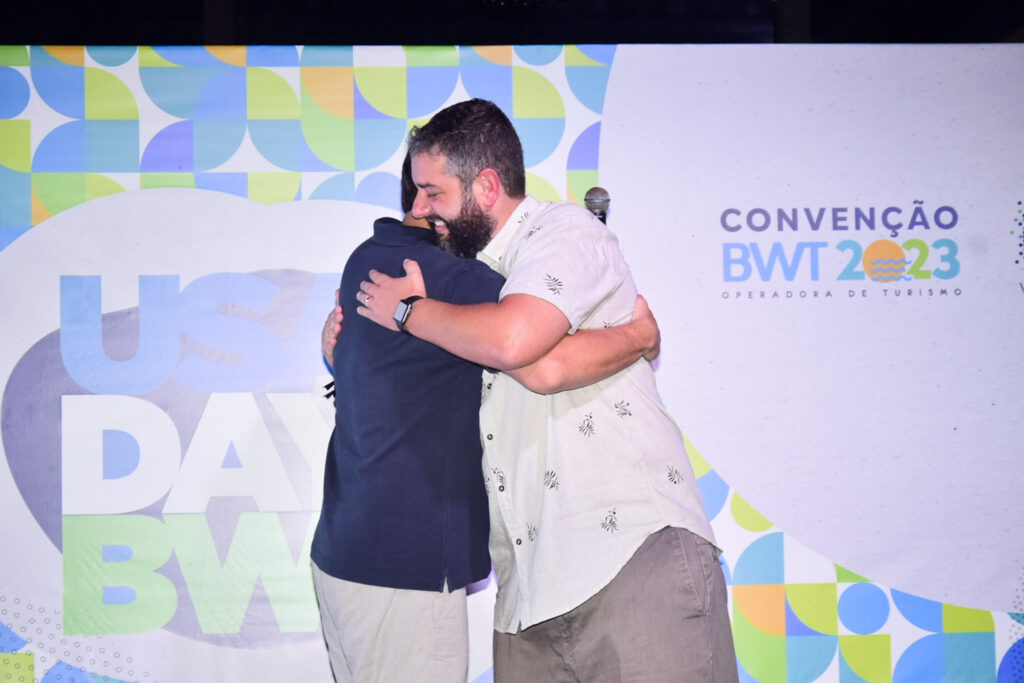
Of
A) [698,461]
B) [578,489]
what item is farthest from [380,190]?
[578,489]

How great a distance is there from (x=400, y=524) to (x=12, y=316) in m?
1.69

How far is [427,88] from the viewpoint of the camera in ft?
8.88

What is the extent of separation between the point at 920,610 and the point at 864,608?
0.61 ft

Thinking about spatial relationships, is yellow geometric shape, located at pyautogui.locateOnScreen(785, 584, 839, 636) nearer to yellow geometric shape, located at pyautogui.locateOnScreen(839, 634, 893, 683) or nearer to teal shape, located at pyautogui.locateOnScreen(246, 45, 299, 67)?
yellow geometric shape, located at pyautogui.locateOnScreen(839, 634, 893, 683)

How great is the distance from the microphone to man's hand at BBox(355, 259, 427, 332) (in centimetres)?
91

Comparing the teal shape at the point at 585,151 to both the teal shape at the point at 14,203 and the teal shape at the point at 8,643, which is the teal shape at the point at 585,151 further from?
the teal shape at the point at 8,643

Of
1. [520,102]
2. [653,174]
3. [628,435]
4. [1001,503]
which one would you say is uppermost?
[520,102]

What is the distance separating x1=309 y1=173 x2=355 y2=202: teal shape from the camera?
2.70 m

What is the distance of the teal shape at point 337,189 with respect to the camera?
8.85ft

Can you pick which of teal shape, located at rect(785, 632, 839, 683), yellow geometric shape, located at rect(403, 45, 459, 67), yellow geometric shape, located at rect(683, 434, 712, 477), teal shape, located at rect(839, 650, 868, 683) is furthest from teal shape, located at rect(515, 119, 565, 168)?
teal shape, located at rect(839, 650, 868, 683)

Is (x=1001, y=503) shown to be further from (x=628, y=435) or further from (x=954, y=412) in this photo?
(x=628, y=435)

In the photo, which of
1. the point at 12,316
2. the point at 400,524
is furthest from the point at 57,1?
the point at 400,524

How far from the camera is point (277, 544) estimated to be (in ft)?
8.79

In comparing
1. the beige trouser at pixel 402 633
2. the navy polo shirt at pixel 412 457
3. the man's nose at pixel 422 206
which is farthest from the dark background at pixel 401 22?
the beige trouser at pixel 402 633
